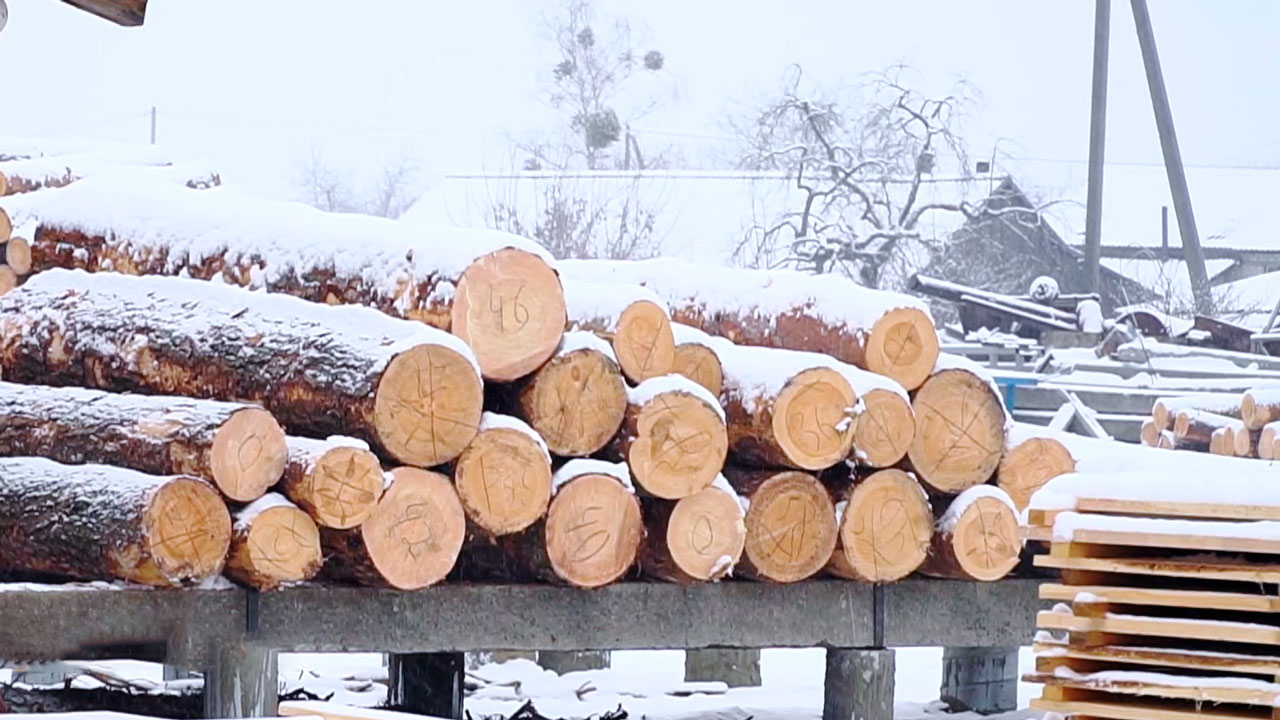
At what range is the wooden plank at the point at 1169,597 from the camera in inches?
196

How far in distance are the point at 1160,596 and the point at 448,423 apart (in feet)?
6.94

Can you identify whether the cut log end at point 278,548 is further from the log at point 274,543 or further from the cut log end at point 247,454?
the cut log end at point 247,454

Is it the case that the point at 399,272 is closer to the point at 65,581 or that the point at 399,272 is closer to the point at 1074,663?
the point at 65,581

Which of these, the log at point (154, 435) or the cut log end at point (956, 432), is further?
the cut log end at point (956, 432)

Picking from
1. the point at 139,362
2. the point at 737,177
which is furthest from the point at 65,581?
the point at 737,177

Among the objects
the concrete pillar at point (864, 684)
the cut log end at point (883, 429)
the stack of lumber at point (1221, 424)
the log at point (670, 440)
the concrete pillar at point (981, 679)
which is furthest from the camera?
the stack of lumber at point (1221, 424)

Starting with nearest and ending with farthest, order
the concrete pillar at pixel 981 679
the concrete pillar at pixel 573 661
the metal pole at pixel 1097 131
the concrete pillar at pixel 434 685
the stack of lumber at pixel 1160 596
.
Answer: the stack of lumber at pixel 1160 596 < the concrete pillar at pixel 434 685 < the concrete pillar at pixel 981 679 < the concrete pillar at pixel 573 661 < the metal pole at pixel 1097 131

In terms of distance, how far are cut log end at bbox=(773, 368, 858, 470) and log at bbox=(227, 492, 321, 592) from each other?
5.20 feet

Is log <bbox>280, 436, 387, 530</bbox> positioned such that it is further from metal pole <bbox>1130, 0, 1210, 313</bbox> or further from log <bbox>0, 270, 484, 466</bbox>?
metal pole <bbox>1130, 0, 1210, 313</bbox>

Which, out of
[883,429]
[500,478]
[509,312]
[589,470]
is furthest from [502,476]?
[883,429]

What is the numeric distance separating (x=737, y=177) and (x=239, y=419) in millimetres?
40555

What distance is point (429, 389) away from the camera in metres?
5.89

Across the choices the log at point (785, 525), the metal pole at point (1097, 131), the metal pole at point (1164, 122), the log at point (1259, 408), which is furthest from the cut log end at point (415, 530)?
the metal pole at point (1164, 122)

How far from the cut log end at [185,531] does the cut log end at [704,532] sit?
144 cm
